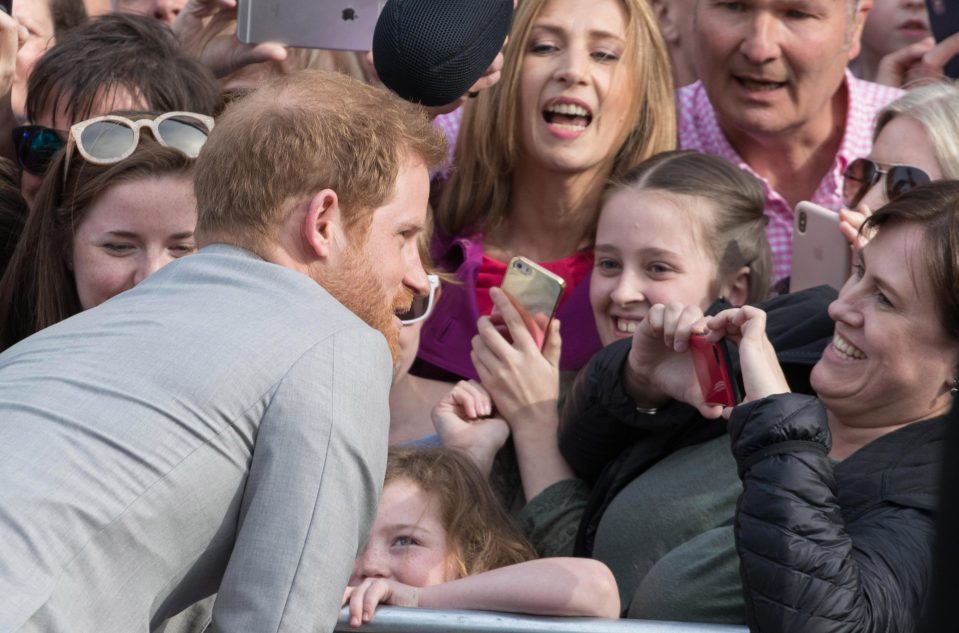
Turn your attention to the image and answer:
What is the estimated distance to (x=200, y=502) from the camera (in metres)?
2.07

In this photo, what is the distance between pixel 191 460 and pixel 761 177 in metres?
2.48

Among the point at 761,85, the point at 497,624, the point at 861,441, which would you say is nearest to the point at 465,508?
the point at 497,624

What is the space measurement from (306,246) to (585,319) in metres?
1.52

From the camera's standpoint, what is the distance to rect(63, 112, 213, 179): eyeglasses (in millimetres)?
3131

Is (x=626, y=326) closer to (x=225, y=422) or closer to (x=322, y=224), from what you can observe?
(x=322, y=224)

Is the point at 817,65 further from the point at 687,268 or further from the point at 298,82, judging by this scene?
the point at 298,82

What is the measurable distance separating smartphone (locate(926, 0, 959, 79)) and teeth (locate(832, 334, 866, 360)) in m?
1.57

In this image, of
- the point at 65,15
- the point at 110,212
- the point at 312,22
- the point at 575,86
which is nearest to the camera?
the point at 110,212

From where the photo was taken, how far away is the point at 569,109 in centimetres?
386

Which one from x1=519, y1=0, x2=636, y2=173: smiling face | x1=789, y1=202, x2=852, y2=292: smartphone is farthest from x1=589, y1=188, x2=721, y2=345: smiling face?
x1=519, y1=0, x2=636, y2=173: smiling face

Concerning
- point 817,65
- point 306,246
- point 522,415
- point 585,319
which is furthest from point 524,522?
point 817,65

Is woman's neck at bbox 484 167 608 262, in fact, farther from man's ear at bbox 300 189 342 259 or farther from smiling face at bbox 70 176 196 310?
man's ear at bbox 300 189 342 259

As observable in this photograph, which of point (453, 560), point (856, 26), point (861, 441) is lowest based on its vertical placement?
point (453, 560)

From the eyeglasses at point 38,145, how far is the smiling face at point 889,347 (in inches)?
71.9
